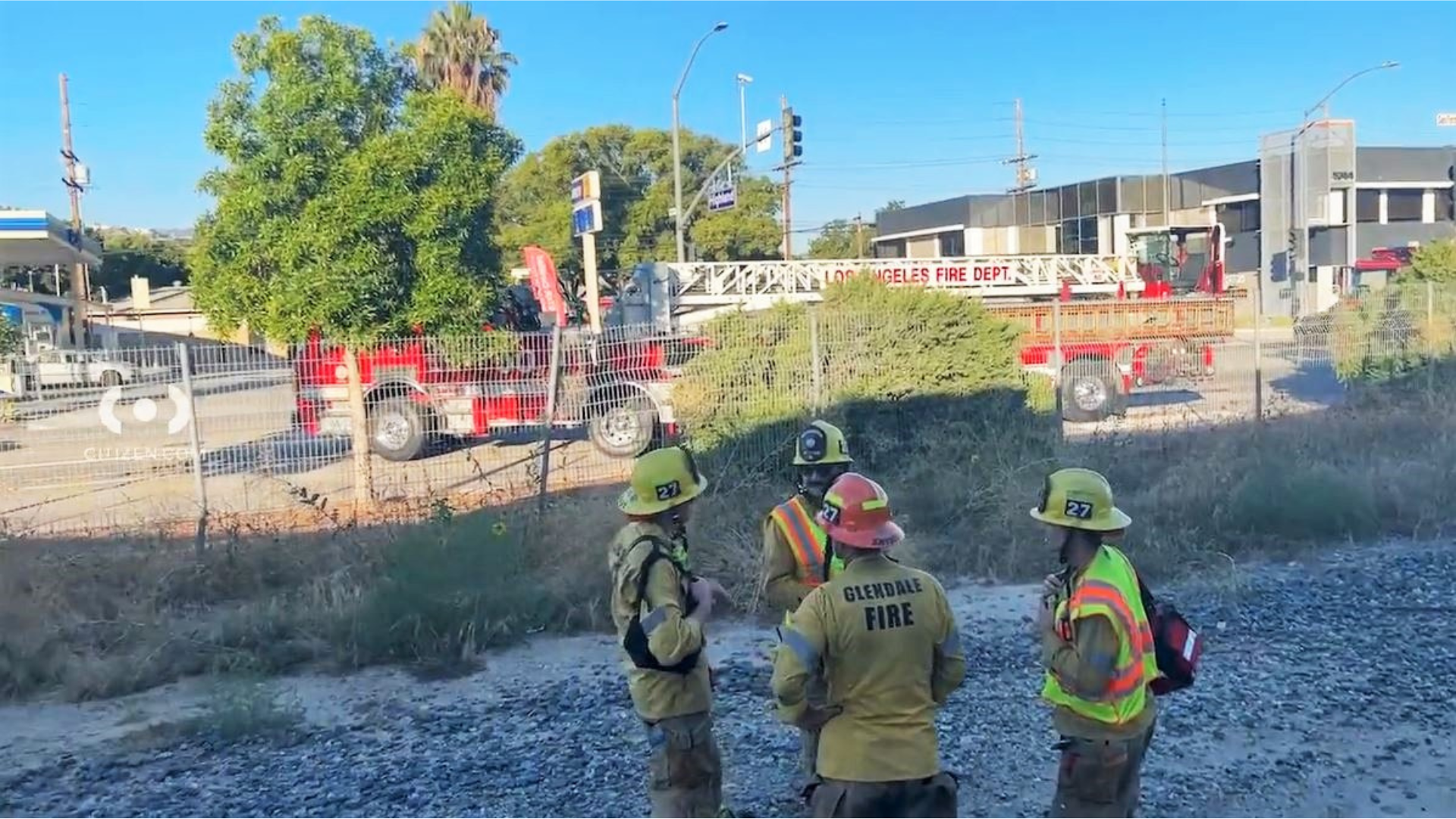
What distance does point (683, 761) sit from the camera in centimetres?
416

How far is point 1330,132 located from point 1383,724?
2010 inches

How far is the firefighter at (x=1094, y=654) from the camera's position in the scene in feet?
12.0

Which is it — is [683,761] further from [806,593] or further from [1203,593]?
[1203,593]

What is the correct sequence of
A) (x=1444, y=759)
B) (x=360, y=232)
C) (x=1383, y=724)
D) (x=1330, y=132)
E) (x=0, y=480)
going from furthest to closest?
(x=1330, y=132)
(x=0, y=480)
(x=360, y=232)
(x=1383, y=724)
(x=1444, y=759)

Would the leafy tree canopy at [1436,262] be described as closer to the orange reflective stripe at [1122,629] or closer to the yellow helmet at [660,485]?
the orange reflective stripe at [1122,629]

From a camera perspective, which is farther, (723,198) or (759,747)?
(723,198)

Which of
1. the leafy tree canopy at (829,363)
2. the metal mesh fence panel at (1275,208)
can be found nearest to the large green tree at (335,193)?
the leafy tree canopy at (829,363)

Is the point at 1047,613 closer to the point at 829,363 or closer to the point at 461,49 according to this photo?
the point at 829,363

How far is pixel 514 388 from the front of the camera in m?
12.7

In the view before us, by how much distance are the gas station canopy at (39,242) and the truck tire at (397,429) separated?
21.9 metres

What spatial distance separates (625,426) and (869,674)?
9419mm

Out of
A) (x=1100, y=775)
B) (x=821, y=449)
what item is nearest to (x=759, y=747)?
(x=821, y=449)

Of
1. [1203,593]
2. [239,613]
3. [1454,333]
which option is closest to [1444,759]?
[1203,593]

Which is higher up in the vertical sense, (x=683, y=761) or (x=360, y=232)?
(x=360, y=232)
